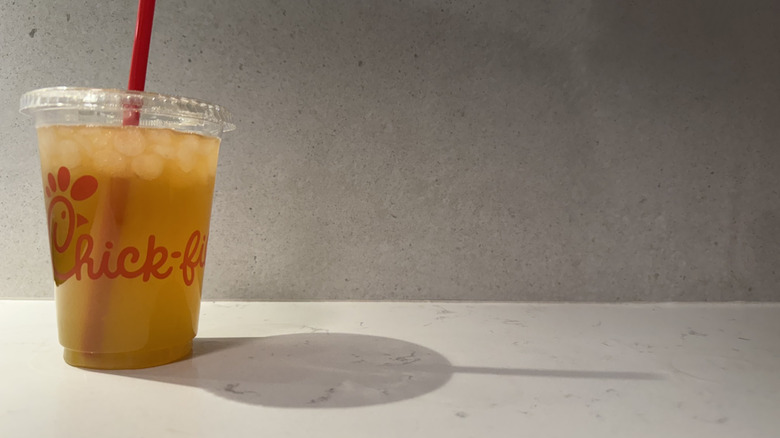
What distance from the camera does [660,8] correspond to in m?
0.96

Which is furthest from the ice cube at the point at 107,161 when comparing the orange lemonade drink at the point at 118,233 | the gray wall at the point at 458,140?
the gray wall at the point at 458,140

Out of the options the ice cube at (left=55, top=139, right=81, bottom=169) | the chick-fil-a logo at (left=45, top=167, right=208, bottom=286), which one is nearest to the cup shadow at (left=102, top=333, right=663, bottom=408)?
the chick-fil-a logo at (left=45, top=167, right=208, bottom=286)

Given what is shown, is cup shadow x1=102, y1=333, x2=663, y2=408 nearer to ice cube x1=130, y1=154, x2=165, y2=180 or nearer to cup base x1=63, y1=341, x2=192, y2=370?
cup base x1=63, y1=341, x2=192, y2=370

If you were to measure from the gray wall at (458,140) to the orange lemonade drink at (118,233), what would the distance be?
1.05ft

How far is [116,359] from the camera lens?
0.58m

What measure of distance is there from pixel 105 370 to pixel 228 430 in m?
0.21

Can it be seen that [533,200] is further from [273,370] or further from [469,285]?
[273,370]

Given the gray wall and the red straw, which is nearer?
the red straw

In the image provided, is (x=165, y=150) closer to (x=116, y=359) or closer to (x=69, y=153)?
(x=69, y=153)

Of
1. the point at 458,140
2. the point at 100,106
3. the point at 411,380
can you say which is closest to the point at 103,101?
the point at 100,106

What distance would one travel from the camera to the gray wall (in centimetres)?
88

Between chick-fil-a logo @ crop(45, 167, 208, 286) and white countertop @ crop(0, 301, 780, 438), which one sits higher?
chick-fil-a logo @ crop(45, 167, 208, 286)

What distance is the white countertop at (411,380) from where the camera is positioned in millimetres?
463

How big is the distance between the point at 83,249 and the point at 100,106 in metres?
0.14
